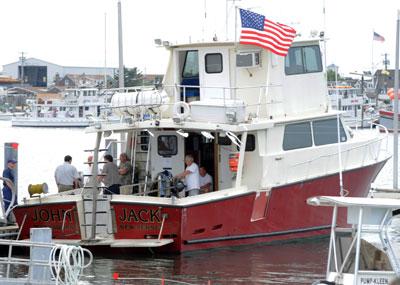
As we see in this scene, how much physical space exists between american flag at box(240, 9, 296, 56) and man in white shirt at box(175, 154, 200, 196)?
2766 mm

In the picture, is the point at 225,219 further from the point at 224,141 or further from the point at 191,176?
the point at 224,141

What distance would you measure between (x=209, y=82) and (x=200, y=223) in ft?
13.5

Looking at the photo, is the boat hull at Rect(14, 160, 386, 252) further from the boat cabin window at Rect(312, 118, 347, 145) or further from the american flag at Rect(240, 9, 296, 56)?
the american flag at Rect(240, 9, 296, 56)

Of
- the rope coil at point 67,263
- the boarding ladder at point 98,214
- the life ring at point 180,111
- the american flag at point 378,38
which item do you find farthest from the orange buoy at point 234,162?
the american flag at point 378,38

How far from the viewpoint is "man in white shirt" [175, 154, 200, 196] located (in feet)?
77.4

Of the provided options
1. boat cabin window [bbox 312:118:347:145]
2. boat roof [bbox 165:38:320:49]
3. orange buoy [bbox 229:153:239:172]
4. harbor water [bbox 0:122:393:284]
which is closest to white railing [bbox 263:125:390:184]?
boat cabin window [bbox 312:118:347:145]

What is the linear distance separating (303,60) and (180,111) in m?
3.74

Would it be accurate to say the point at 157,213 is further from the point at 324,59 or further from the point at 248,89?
the point at 324,59

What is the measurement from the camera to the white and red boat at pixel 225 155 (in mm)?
22422

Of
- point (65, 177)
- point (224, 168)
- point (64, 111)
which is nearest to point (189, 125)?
point (224, 168)

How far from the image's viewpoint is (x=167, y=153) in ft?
82.1

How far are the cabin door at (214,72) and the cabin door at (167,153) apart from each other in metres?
1.12

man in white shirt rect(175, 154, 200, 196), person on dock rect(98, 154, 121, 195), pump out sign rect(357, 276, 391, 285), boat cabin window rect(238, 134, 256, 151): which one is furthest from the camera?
person on dock rect(98, 154, 121, 195)

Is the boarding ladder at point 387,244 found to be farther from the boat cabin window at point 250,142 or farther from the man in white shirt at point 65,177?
the man in white shirt at point 65,177
